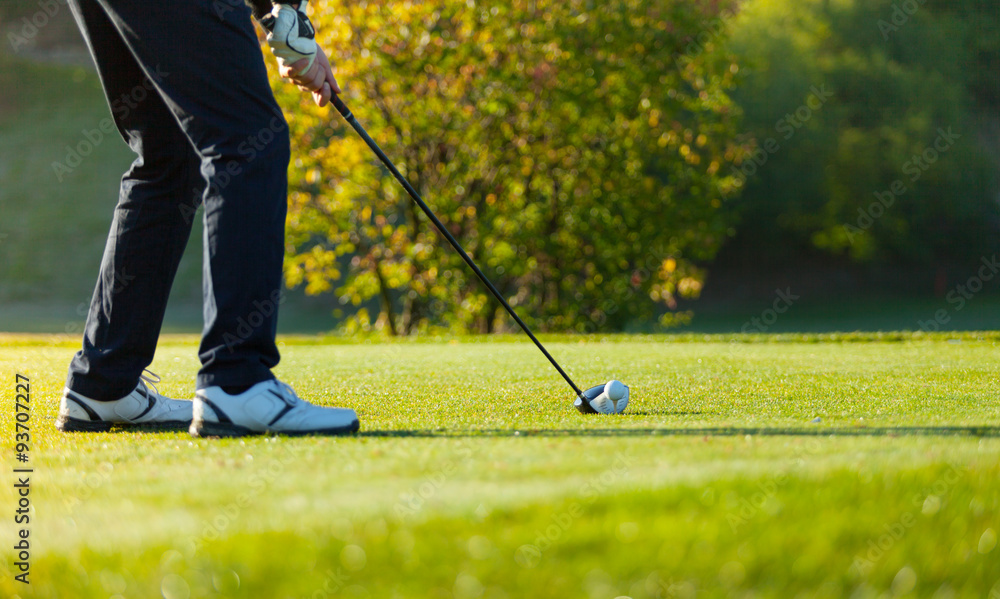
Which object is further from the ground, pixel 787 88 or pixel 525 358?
pixel 787 88

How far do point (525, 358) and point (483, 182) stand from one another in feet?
14.8

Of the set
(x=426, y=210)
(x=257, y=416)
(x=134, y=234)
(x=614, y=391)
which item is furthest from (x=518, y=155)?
(x=257, y=416)

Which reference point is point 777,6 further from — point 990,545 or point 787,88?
point 990,545

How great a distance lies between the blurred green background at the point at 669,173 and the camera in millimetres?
7949

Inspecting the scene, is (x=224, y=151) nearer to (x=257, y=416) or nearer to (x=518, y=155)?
(x=257, y=416)

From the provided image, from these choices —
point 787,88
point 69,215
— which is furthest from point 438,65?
point 69,215

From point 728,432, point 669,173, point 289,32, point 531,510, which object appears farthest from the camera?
point 669,173

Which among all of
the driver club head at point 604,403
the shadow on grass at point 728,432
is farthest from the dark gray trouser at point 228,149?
the driver club head at point 604,403

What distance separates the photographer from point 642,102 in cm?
802

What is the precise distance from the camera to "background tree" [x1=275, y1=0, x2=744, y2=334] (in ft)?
25.5

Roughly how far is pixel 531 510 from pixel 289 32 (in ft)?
4.49

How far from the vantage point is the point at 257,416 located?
1.80 metres

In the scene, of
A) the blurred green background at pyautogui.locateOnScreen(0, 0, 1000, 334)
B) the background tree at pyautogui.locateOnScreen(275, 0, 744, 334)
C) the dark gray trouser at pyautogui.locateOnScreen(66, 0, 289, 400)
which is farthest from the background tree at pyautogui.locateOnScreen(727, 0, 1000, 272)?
the dark gray trouser at pyautogui.locateOnScreen(66, 0, 289, 400)

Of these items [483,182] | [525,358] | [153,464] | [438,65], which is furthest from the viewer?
[483,182]
